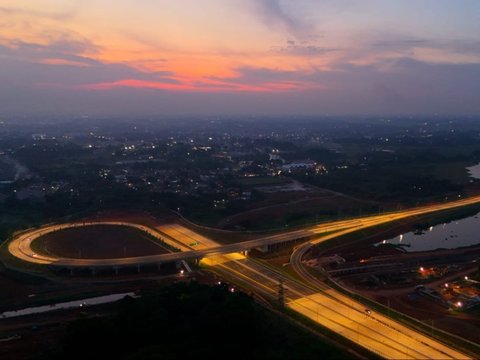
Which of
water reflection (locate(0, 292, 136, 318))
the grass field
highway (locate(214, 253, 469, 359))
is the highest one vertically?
the grass field

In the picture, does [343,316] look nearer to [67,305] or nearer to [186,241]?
[67,305]

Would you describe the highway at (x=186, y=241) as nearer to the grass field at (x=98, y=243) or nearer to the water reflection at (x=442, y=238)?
the grass field at (x=98, y=243)

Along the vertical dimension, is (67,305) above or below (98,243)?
below

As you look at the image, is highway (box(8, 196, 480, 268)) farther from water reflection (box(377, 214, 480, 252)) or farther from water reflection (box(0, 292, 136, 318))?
water reflection (box(0, 292, 136, 318))

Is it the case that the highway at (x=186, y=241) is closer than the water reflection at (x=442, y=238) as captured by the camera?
Yes

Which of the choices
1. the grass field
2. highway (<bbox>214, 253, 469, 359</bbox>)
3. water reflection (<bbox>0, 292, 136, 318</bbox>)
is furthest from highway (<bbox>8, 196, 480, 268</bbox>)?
water reflection (<bbox>0, 292, 136, 318</bbox>)

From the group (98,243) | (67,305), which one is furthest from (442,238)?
(67,305)

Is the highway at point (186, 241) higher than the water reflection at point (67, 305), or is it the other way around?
the highway at point (186, 241)

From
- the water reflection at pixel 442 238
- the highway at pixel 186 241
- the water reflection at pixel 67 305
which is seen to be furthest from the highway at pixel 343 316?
the water reflection at pixel 442 238

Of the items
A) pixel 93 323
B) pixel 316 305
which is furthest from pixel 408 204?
pixel 93 323
